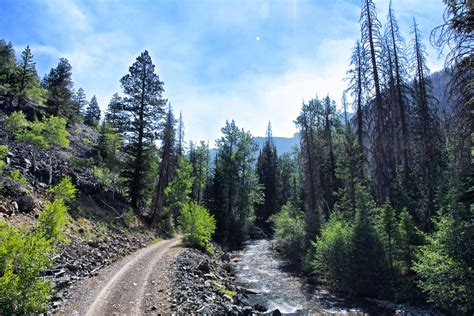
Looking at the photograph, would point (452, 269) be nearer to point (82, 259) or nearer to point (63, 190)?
point (82, 259)

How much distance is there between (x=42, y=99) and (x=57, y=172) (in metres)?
37.9

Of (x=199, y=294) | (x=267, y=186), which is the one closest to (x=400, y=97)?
(x=199, y=294)

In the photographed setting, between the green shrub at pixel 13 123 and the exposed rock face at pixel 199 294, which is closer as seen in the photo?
the exposed rock face at pixel 199 294

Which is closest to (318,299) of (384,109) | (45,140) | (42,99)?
(384,109)

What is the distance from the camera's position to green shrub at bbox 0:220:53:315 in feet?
24.2

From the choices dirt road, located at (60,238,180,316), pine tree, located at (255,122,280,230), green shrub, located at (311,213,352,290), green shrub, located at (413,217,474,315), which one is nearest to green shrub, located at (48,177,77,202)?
dirt road, located at (60,238,180,316)

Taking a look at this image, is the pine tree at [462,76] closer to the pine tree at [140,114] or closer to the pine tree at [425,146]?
the pine tree at [425,146]

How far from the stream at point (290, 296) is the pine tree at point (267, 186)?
112ft

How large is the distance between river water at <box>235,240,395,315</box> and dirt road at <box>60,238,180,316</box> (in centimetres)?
539

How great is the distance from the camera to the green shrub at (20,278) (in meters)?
7.38

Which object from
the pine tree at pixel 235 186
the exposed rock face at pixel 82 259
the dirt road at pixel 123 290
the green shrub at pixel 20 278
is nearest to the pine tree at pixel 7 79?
the pine tree at pixel 235 186

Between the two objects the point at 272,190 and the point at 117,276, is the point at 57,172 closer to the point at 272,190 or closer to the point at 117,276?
the point at 117,276

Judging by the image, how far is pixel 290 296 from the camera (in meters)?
17.4

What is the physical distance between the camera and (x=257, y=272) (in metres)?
23.9
